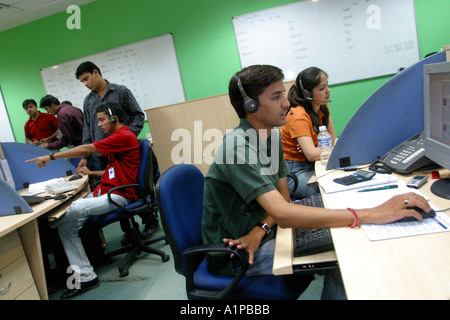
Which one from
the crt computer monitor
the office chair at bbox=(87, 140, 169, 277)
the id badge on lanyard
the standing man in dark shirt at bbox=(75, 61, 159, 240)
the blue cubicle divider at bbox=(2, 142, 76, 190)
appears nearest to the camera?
the crt computer monitor

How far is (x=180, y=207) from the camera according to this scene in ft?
3.82

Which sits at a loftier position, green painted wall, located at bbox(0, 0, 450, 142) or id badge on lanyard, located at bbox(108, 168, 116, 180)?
green painted wall, located at bbox(0, 0, 450, 142)

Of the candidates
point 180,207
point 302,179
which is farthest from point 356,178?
point 180,207

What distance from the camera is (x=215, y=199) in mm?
1042

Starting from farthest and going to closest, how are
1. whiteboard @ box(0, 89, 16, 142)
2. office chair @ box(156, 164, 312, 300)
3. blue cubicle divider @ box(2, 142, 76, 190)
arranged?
whiteboard @ box(0, 89, 16, 142) < blue cubicle divider @ box(2, 142, 76, 190) < office chair @ box(156, 164, 312, 300)

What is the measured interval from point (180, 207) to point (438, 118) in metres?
0.94

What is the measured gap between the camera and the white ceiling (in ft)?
12.7

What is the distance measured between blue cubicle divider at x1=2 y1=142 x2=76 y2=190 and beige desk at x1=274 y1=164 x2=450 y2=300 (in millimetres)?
2545

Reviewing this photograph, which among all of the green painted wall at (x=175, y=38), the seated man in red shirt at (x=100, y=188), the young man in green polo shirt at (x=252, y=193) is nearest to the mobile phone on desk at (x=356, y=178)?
the young man in green polo shirt at (x=252, y=193)

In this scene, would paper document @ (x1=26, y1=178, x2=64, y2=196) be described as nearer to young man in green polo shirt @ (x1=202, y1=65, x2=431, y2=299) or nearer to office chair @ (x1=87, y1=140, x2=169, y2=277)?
office chair @ (x1=87, y1=140, x2=169, y2=277)

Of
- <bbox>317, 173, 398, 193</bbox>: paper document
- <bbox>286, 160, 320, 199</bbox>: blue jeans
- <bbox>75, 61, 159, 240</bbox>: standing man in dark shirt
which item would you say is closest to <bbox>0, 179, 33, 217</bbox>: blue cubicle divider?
<bbox>75, 61, 159, 240</bbox>: standing man in dark shirt

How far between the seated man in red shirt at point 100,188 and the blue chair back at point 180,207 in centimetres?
102

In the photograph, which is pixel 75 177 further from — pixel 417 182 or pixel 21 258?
pixel 417 182
